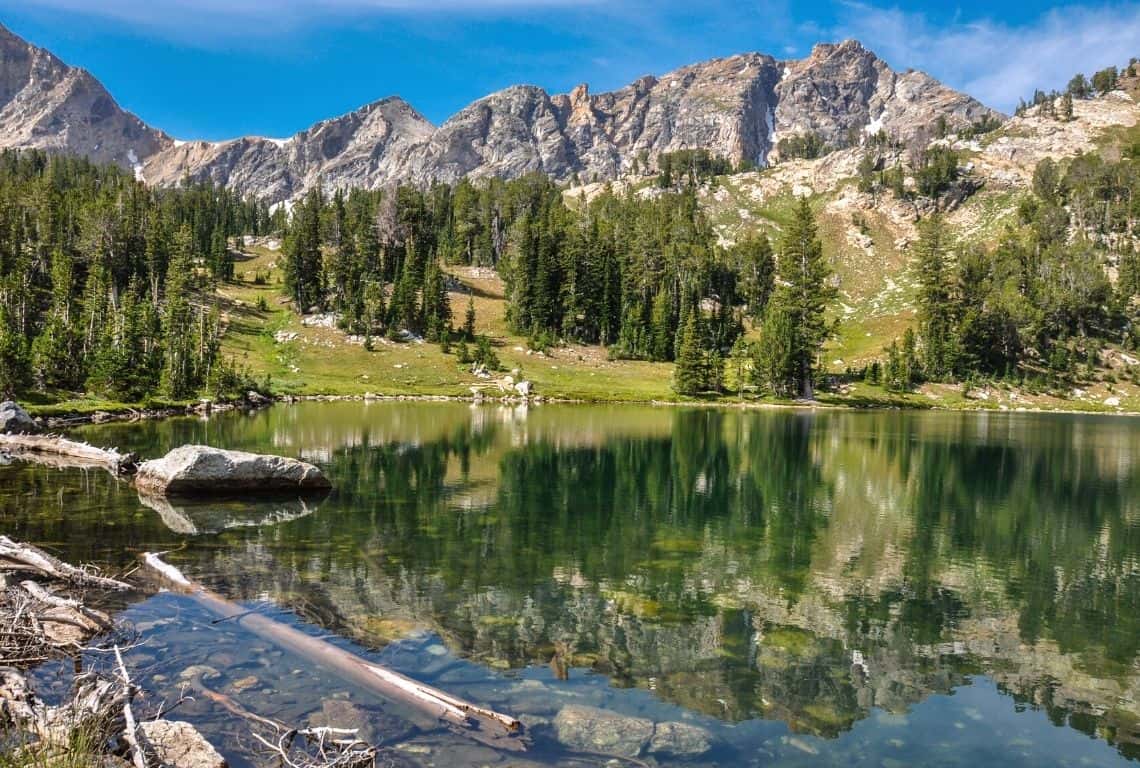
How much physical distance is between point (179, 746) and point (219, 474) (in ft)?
74.8

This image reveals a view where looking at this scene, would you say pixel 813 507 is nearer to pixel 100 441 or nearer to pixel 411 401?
pixel 100 441

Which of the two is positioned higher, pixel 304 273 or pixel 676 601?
pixel 304 273

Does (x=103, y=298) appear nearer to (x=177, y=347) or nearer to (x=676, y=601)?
(x=177, y=347)

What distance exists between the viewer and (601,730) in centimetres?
1159

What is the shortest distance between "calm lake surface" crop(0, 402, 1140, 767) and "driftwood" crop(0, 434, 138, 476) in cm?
126

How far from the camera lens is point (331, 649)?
14141mm

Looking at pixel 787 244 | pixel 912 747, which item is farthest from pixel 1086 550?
pixel 787 244

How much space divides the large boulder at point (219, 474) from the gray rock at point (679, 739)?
78.2ft

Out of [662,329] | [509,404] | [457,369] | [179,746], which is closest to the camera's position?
[179,746]

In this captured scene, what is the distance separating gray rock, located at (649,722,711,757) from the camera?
36.7 ft

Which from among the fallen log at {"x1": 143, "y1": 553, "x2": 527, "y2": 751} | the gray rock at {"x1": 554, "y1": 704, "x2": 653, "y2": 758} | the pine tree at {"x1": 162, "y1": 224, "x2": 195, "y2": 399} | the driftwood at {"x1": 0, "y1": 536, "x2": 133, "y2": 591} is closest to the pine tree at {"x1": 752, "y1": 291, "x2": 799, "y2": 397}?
the pine tree at {"x1": 162, "y1": 224, "x2": 195, "y2": 399}

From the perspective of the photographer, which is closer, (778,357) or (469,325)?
(778,357)

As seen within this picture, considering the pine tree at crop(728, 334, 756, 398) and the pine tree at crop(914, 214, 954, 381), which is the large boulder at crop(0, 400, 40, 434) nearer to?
the pine tree at crop(728, 334, 756, 398)

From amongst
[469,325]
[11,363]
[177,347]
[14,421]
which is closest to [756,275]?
[469,325]
